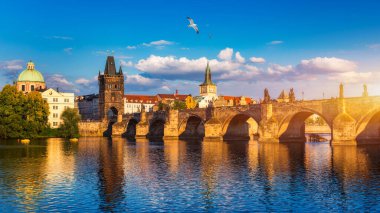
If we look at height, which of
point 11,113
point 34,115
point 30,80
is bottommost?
point 34,115

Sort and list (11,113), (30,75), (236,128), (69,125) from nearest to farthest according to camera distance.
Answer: (236,128) → (11,113) → (69,125) → (30,75)

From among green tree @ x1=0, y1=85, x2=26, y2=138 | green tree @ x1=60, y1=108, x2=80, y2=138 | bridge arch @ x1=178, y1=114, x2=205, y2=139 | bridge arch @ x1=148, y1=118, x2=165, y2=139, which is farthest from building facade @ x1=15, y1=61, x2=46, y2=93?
bridge arch @ x1=178, y1=114, x2=205, y2=139

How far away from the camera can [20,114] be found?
100 meters

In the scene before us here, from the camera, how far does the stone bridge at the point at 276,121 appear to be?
61.9 m

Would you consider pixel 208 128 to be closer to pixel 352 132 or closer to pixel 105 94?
pixel 352 132

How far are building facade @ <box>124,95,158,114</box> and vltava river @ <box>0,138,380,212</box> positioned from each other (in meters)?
140

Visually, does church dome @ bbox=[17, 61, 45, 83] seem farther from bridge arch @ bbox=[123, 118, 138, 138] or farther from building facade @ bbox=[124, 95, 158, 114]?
building facade @ bbox=[124, 95, 158, 114]

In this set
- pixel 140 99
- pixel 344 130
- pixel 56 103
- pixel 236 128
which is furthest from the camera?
pixel 140 99

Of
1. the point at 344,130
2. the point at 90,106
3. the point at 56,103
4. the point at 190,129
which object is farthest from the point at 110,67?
the point at 344,130

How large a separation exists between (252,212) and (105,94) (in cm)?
12592

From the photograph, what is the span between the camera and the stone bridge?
61.9 metres

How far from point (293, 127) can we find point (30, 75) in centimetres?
9975

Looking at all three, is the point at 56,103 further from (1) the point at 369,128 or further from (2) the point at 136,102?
(1) the point at 369,128

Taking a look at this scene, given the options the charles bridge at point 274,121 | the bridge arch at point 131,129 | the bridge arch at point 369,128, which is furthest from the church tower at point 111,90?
the bridge arch at point 369,128
